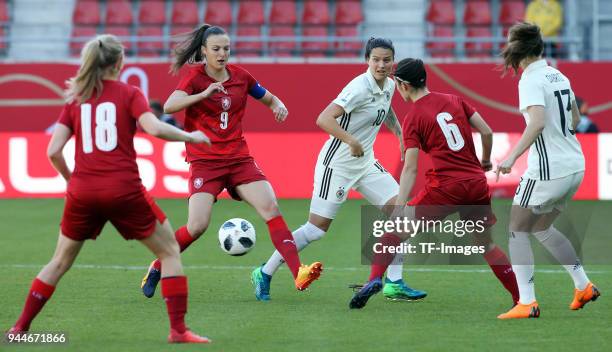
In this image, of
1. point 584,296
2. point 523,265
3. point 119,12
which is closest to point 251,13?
point 119,12

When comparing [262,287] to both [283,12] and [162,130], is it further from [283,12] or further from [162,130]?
[283,12]

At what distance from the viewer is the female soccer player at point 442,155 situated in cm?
809

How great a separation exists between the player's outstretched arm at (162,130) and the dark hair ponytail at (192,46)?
2.32 metres

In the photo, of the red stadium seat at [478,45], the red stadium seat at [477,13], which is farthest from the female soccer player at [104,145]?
the red stadium seat at [477,13]

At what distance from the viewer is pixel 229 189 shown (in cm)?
899

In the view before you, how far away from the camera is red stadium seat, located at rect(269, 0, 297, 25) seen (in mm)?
24694

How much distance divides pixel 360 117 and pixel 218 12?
16.3 metres

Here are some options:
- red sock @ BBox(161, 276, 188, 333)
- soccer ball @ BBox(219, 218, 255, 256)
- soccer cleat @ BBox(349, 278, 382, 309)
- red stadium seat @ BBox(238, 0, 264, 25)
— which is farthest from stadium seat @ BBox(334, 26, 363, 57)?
red sock @ BBox(161, 276, 188, 333)

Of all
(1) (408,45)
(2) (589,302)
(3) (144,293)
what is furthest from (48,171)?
(2) (589,302)

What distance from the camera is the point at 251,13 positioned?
24.9m

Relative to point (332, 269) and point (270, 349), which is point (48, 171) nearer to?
point (332, 269)

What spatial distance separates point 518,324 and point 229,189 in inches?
102

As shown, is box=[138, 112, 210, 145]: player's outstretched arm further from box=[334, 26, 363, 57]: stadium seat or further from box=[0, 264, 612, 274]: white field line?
box=[334, 26, 363, 57]: stadium seat

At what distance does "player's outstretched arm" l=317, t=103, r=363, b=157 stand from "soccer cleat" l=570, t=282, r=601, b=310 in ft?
6.30
